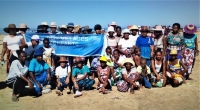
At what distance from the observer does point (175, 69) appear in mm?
6859

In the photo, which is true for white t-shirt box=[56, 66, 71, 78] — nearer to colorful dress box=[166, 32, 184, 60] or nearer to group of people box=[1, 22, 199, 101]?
group of people box=[1, 22, 199, 101]

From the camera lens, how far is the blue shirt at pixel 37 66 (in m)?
6.07

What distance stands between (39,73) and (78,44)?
7.04 feet

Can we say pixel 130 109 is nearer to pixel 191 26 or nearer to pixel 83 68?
pixel 83 68

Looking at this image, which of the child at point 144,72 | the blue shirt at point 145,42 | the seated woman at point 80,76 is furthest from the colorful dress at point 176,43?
the seated woman at point 80,76

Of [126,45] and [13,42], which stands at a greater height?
[13,42]

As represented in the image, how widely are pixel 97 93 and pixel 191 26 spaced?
174 inches

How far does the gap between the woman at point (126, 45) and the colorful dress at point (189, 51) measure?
85.6 inches

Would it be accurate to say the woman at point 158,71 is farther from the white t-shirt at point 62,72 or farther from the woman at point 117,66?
the white t-shirt at point 62,72

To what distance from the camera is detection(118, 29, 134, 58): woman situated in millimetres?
7223

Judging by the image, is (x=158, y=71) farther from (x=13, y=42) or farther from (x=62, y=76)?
(x=13, y=42)

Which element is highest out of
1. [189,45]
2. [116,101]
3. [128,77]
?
[189,45]

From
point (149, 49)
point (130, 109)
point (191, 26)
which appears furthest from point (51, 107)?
point (191, 26)

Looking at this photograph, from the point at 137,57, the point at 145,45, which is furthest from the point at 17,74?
the point at 145,45
